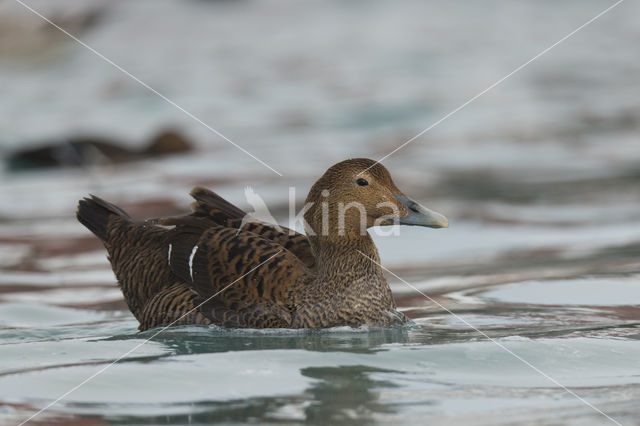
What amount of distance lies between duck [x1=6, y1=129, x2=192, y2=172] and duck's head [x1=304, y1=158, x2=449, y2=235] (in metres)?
10.0

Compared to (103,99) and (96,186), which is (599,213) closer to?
(96,186)

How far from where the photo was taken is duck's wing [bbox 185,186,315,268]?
210 inches

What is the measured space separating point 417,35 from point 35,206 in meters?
18.6

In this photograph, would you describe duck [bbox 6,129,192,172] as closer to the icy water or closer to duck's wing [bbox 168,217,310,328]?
the icy water

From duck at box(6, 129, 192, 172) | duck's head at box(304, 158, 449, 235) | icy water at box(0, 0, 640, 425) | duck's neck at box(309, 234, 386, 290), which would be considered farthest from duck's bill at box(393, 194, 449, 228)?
duck at box(6, 129, 192, 172)

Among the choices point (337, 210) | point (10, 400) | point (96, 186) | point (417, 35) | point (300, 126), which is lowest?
point (10, 400)

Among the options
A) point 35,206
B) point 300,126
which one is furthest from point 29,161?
point 300,126

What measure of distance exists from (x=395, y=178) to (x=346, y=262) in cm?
695

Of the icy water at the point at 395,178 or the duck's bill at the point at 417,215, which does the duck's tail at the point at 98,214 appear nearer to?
the icy water at the point at 395,178

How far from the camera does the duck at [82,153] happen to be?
14.8 meters

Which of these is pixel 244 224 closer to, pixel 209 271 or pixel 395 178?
pixel 209 271

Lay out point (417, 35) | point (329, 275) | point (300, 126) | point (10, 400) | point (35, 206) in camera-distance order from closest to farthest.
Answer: point (10, 400) < point (329, 275) < point (35, 206) < point (300, 126) < point (417, 35)

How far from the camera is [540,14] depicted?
29641mm

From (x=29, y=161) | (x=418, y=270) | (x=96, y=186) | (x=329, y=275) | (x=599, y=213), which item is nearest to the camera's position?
(x=329, y=275)
